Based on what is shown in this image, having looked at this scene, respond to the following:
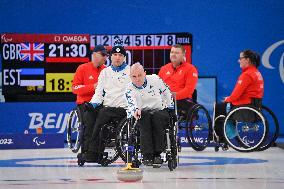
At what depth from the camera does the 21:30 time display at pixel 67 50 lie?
11.4 m

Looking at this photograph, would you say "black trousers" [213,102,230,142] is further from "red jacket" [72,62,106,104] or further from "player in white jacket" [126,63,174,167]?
"player in white jacket" [126,63,174,167]

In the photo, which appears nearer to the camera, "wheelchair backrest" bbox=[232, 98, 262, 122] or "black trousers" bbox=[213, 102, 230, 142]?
"wheelchair backrest" bbox=[232, 98, 262, 122]

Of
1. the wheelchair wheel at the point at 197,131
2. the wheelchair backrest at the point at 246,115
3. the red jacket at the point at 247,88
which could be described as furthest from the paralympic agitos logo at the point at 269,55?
the wheelchair backrest at the point at 246,115

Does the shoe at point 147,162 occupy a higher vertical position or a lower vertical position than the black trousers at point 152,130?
lower

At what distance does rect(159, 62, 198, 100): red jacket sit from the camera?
963 cm

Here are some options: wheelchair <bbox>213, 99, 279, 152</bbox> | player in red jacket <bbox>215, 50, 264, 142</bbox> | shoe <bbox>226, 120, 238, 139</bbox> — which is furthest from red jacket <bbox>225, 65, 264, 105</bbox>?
shoe <bbox>226, 120, 238, 139</bbox>

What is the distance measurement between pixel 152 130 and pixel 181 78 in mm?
2475

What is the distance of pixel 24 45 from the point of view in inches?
448

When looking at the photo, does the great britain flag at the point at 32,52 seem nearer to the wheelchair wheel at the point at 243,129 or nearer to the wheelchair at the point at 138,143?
the wheelchair wheel at the point at 243,129

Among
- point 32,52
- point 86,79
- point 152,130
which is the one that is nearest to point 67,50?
point 32,52

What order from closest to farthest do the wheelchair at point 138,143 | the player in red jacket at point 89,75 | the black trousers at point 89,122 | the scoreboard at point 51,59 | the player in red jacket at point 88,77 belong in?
1. the wheelchair at point 138,143
2. the black trousers at point 89,122
3. the player in red jacket at point 89,75
4. the player in red jacket at point 88,77
5. the scoreboard at point 51,59

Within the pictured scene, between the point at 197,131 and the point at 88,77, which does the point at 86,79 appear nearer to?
the point at 88,77

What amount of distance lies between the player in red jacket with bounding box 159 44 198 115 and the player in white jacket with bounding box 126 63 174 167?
2190mm

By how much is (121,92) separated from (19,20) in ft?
14.7
